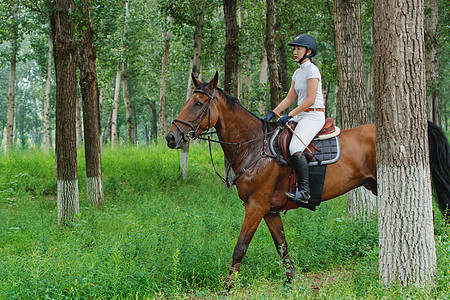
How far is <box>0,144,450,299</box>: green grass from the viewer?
14.4ft

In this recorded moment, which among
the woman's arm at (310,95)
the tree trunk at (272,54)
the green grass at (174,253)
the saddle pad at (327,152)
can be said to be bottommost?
the green grass at (174,253)

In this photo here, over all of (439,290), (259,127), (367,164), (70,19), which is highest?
(70,19)

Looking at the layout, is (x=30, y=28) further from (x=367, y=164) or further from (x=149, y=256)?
(x=367, y=164)

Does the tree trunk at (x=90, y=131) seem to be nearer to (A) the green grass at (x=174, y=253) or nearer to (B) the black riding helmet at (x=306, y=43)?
(A) the green grass at (x=174, y=253)

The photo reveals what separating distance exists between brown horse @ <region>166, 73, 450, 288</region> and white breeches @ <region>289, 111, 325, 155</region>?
1.28 feet

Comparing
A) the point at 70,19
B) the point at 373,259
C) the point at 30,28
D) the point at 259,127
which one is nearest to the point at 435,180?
the point at 373,259

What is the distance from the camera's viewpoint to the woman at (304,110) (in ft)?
17.0

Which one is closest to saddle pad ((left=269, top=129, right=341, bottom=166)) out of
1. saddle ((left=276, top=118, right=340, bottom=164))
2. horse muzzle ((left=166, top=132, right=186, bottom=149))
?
saddle ((left=276, top=118, right=340, bottom=164))

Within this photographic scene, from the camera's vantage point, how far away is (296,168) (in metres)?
5.25

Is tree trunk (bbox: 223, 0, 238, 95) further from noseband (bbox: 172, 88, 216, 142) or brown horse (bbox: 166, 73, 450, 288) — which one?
noseband (bbox: 172, 88, 216, 142)

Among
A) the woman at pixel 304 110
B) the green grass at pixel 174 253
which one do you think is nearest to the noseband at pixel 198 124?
the woman at pixel 304 110

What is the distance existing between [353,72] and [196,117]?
13.3 ft

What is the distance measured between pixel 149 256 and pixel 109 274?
673 millimetres

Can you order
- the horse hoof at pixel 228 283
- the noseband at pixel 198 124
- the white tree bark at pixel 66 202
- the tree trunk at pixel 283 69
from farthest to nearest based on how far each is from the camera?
the tree trunk at pixel 283 69 → the white tree bark at pixel 66 202 → the noseband at pixel 198 124 → the horse hoof at pixel 228 283
